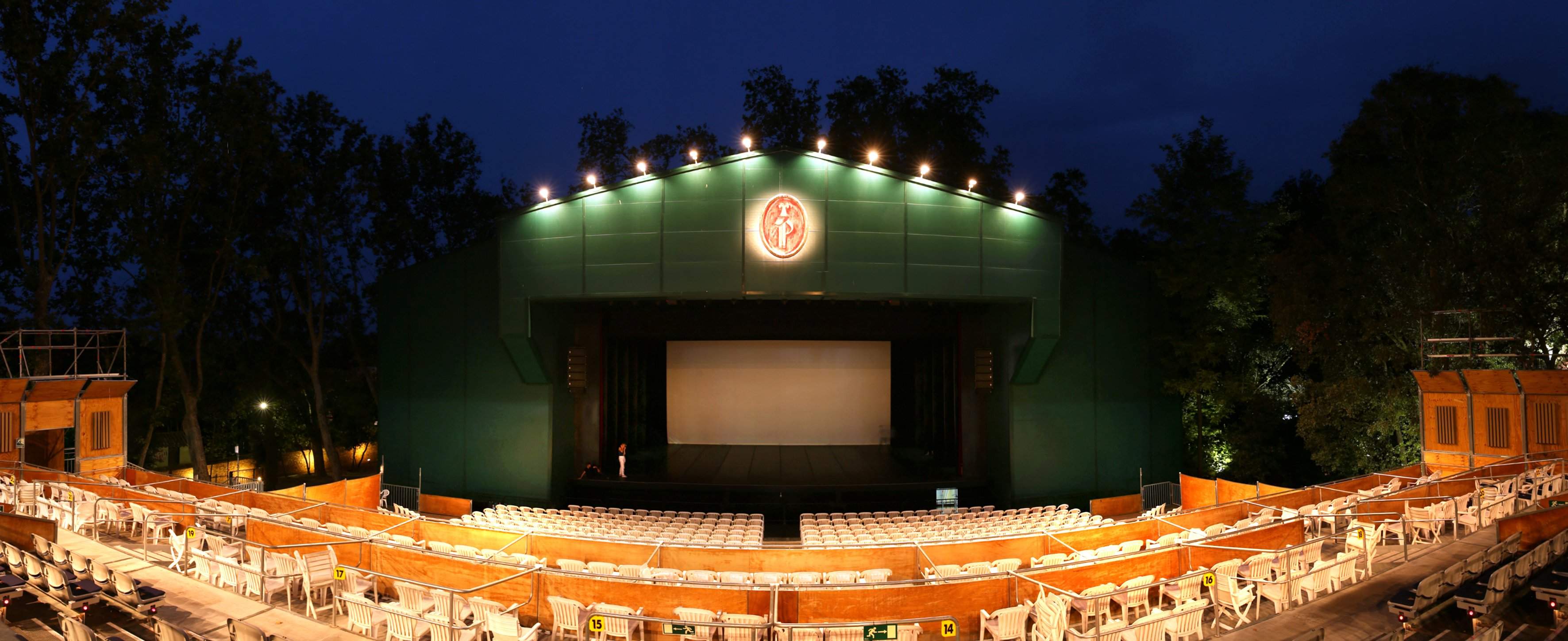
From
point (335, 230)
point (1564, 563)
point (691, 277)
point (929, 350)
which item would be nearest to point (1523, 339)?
point (1564, 563)

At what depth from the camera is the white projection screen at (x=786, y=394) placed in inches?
984

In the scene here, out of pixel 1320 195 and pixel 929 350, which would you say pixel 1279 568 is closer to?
pixel 929 350

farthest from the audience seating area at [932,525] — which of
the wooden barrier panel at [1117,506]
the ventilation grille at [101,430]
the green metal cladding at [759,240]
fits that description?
the ventilation grille at [101,430]

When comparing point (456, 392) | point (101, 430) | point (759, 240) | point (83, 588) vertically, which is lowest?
point (83, 588)

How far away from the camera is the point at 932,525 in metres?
13.3

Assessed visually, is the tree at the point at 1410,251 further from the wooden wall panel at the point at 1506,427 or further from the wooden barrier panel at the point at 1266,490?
the wooden barrier panel at the point at 1266,490

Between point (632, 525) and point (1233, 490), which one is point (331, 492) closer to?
point (632, 525)

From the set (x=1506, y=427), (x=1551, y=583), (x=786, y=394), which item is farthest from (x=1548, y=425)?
(x=786, y=394)

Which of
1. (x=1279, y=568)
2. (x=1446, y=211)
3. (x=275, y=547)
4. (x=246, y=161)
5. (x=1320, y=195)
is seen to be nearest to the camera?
(x=275, y=547)

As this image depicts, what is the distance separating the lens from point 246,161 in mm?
24094

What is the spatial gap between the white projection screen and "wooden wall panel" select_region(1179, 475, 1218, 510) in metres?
9.91

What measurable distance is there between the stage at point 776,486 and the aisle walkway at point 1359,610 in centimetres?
1100

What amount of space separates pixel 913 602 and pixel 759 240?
1129 cm

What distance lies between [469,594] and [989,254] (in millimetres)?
14213
